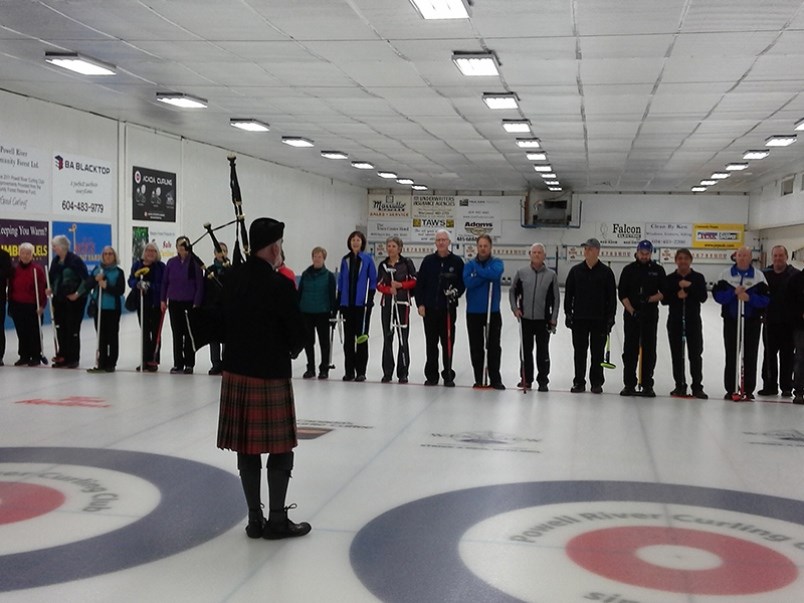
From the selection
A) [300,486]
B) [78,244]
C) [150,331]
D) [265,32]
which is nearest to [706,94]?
[265,32]

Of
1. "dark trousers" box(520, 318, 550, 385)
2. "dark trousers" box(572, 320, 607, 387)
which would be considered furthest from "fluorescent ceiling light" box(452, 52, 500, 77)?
"dark trousers" box(572, 320, 607, 387)

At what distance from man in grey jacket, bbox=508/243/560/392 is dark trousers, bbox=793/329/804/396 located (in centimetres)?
246

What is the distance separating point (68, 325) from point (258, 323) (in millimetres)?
7084

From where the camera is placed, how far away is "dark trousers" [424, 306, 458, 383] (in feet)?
30.9

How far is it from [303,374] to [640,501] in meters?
5.73

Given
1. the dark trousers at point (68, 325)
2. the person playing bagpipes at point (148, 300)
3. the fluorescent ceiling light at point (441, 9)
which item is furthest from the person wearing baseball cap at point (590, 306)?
the dark trousers at point (68, 325)

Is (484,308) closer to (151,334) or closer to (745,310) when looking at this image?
(745,310)

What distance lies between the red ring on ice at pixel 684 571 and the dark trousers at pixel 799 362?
5043 millimetres

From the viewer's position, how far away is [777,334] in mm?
9328

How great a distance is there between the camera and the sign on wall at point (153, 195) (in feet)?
54.5

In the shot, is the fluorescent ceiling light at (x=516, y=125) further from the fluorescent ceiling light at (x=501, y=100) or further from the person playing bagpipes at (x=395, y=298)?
the person playing bagpipes at (x=395, y=298)

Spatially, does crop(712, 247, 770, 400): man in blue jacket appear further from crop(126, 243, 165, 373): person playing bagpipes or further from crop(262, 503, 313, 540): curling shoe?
crop(126, 243, 165, 373): person playing bagpipes

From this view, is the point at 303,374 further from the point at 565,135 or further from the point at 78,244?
the point at 565,135

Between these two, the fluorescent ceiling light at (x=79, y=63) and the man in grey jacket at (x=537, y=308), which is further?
the fluorescent ceiling light at (x=79, y=63)
